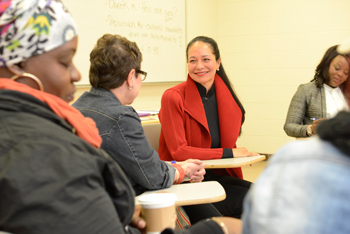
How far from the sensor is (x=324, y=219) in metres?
0.53

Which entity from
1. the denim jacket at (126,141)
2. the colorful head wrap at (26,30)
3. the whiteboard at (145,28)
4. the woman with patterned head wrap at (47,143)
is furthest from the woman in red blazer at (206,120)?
the colorful head wrap at (26,30)

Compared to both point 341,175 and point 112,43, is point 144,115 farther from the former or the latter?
point 341,175

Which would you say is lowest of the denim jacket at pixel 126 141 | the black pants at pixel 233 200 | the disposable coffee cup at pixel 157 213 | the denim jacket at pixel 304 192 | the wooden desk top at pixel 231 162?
the black pants at pixel 233 200

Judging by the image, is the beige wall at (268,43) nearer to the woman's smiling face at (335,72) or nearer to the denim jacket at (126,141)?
the woman's smiling face at (335,72)

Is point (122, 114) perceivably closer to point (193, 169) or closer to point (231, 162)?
point (193, 169)

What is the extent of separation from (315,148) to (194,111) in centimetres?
205

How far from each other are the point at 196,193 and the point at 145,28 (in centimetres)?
278

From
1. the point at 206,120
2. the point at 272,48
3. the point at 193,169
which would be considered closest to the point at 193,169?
the point at 193,169

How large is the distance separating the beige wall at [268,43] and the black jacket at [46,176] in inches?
162

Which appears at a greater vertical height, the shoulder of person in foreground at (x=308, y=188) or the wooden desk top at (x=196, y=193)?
the shoulder of person in foreground at (x=308, y=188)

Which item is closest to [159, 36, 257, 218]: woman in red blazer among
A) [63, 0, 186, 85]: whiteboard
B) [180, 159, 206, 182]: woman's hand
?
[180, 159, 206, 182]: woman's hand

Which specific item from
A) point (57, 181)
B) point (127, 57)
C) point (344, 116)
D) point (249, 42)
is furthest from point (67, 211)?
point (249, 42)

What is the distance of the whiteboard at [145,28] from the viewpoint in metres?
3.38

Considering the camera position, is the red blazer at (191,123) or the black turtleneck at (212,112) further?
the black turtleneck at (212,112)
